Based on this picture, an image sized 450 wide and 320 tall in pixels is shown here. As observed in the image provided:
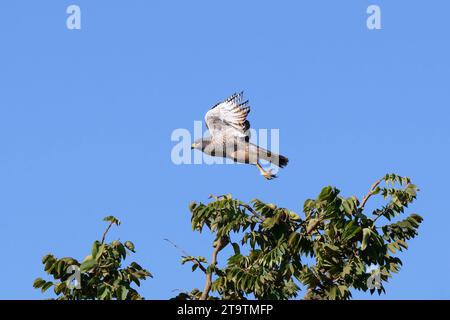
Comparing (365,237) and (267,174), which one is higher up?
(267,174)

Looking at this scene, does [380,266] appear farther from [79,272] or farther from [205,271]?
[79,272]

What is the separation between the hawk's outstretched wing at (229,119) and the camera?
1129 inches

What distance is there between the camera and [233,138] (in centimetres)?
2867

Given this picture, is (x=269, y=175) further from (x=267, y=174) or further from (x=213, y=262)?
(x=213, y=262)

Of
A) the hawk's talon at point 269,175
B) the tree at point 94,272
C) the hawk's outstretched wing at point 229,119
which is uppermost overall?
the hawk's outstretched wing at point 229,119

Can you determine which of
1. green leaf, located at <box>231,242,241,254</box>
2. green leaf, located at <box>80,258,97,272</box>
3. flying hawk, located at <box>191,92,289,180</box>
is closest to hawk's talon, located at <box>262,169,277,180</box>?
flying hawk, located at <box>191,92,289,180</box>

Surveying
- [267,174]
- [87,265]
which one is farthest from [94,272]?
[267,174]

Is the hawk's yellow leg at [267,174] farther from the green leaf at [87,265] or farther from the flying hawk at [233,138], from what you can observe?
the green leaf at [87,265]

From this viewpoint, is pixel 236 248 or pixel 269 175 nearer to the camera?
pixel 236 248

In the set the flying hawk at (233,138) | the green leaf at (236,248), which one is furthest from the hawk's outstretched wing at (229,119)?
the green leaf at (236,248)

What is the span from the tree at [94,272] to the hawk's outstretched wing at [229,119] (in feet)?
12.4

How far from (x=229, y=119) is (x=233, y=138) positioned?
0.35 m

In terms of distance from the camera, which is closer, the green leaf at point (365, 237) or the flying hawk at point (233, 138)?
the green leaf at point (365, 237)

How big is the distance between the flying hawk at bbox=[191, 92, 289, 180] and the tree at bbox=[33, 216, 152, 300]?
335 centimetres
